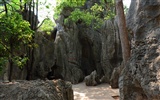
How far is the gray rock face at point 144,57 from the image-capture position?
3.62 meters

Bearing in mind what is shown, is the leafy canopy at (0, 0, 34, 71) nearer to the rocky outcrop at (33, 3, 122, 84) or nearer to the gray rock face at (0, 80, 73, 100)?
the gray rock face at (0, 80, 73, 100)

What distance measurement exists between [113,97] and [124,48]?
401cm

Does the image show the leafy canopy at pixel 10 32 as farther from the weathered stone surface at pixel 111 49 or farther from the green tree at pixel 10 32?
the weathered stone surface at pixel 111 49

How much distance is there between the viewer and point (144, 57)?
4027 millimetres

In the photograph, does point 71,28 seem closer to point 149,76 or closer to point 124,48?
point 124,48

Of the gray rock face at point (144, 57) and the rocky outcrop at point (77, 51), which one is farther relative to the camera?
the rocky outcrop at point (77, 51)

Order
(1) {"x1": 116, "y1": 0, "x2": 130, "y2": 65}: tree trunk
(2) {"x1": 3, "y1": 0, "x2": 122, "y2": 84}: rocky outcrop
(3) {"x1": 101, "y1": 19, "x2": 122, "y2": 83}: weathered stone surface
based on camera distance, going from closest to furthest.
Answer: (1) {"x1": 116, "y1": 0, "x2": 130, "y2": 65}: tree trunk < (3) {"x1": 101, "y1": 19, "x2": 122, "y2": 83}: weathered stone surface < (2) {"x1": 3, "y1": 0, "x2": 122, "y2": 84}: rocky outcrop

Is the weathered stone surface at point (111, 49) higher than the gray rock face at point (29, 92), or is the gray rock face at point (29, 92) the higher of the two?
the weathered stone surface at point (111, 49)

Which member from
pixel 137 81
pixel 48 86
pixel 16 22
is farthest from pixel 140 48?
pixel 16 22

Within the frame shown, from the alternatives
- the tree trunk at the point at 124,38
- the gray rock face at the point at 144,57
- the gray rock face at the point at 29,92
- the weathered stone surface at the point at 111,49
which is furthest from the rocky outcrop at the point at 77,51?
the gray rock face at the point at 29,92

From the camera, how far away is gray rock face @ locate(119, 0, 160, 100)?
3621 millimetres

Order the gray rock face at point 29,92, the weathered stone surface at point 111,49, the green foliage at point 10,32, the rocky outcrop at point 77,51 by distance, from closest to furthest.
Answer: the gray rock face at point 29,92, the green foliage at point 10,32, the weathered stone surface at point 111,49, the rocky outcrop at point 77,51

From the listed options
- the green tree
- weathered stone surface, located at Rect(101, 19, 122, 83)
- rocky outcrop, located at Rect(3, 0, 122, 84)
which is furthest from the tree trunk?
weathered stone surface, located at Rect(101, 19, 122, 83)

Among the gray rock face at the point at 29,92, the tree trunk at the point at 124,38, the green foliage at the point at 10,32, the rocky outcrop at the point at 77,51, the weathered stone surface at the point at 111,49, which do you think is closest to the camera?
the gray rock face at the point at 29,92
